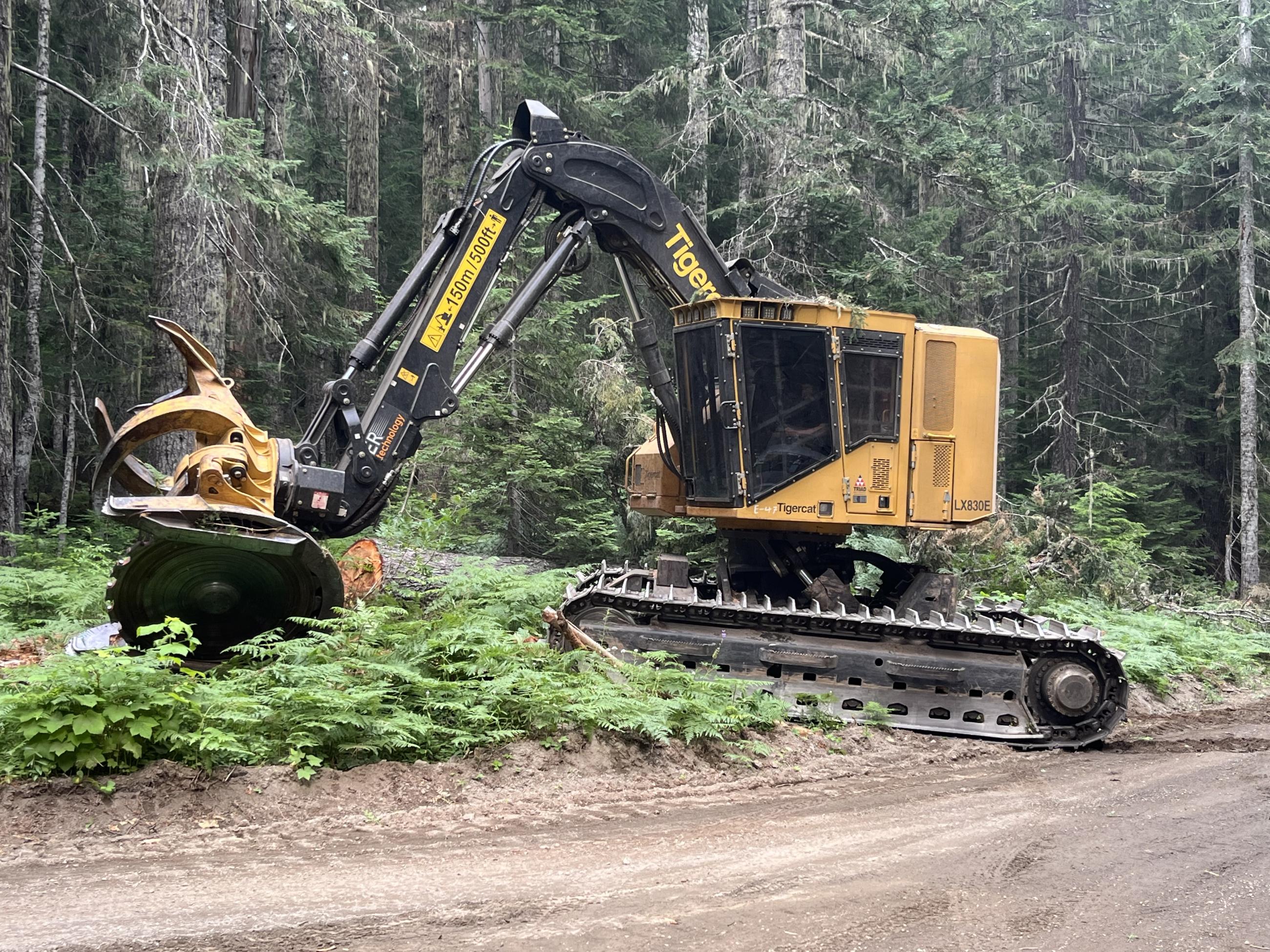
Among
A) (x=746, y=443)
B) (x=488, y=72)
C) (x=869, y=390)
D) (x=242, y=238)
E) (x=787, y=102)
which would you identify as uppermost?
(x=488, y=72)

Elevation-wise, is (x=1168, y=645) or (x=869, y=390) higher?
(x=869, y=390)

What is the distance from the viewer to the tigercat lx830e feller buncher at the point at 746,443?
800cm

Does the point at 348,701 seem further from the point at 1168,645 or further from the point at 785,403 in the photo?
the point at 1168,645

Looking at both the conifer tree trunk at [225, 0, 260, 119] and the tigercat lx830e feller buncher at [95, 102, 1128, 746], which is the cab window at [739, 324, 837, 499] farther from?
the conifer tree trunk at [225, 0, 260, 119]

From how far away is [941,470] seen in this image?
845cm

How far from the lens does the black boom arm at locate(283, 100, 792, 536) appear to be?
7980mm

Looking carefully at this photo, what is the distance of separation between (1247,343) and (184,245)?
65.6ft

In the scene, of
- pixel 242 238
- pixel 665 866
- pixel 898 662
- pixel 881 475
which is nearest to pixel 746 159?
pixel 242 238

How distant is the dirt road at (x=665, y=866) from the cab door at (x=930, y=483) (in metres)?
2.19

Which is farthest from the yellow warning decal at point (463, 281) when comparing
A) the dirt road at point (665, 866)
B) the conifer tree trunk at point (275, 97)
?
the conifer tree trunk at point (275, 97)

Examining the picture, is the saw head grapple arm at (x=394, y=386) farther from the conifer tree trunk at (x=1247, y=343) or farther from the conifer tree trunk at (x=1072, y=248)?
the conifer tree trunk at (x=1072, y=248)

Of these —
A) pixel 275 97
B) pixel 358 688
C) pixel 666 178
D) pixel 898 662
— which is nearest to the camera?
pixel 358 688

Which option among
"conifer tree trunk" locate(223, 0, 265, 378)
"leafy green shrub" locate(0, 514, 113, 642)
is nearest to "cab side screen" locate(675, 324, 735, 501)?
"leafy green shrub" locate(0, 514, 113, 642)

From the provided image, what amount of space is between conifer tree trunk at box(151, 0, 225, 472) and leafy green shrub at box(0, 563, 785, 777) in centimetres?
662
